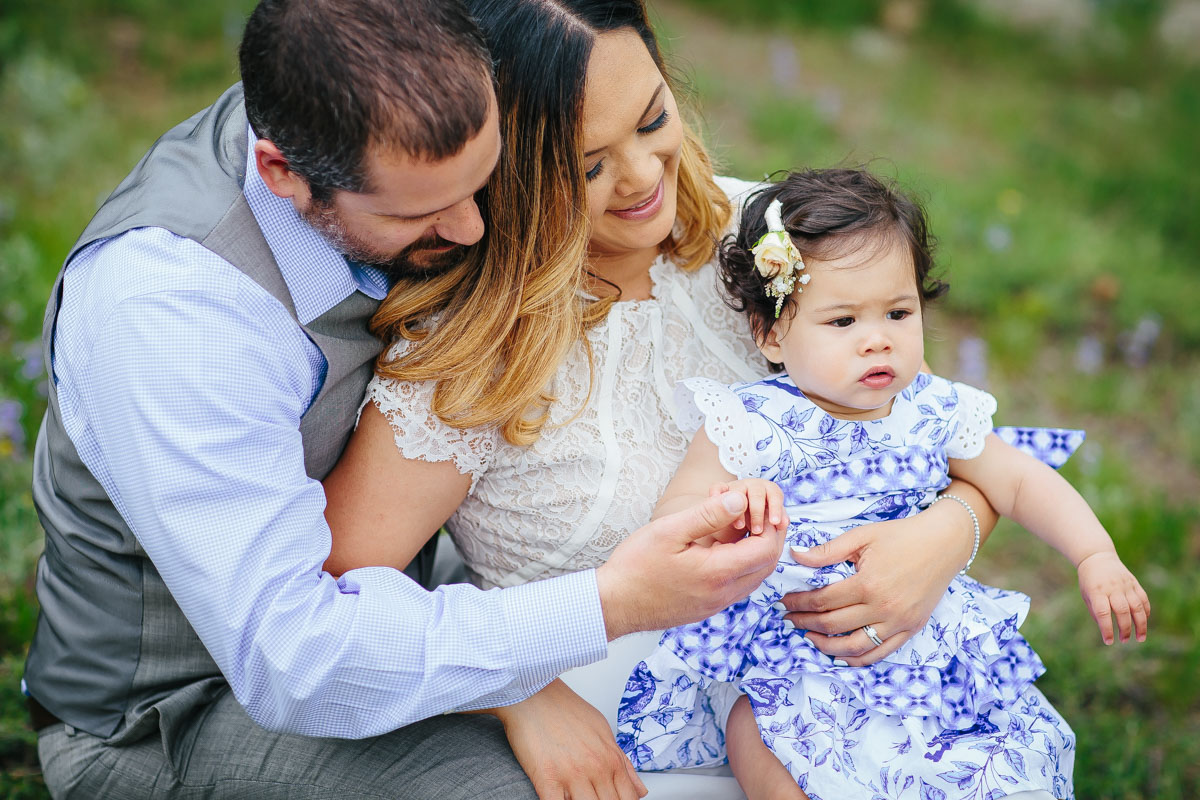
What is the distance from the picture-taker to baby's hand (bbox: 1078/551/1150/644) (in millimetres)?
1913

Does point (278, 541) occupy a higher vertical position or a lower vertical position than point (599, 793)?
higher

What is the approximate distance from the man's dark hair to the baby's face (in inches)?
29.6

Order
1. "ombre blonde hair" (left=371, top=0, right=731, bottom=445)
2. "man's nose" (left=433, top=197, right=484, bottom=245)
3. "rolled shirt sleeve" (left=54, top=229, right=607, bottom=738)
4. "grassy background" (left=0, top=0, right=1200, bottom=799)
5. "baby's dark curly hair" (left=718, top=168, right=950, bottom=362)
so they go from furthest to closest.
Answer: "grassy background" (left=0, top=0, right=1200, bottom=799)
"baby's dark curly hair" (left=718, top=168, right=950, bottom=362)
"ombre blonde hair" (left=371, top=0, right=731, bottom=445)
"man's nose" (left=433, top=197, right=484, bottom=245)
"rolled shirt sleeve" (left=54, top=229, right=607, bottom=738)

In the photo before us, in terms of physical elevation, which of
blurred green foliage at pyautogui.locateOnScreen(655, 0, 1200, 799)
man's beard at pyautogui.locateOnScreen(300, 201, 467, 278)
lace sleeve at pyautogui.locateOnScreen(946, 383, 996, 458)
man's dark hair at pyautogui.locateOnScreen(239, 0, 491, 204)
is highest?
man's dark hair at pyautogui.locateOnScreen(239, 0, 491, 204)

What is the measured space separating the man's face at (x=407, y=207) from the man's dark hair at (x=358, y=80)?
0.08 ft

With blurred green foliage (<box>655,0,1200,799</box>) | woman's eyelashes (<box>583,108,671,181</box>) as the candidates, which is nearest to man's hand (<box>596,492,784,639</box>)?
woman's eyelashes (<box>583,108,671,181</box>)

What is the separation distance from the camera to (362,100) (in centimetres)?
158

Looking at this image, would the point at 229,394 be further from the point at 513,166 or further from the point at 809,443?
the point at 809,443

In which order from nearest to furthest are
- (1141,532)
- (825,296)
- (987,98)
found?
(825,296), (1141,532), (987,98)

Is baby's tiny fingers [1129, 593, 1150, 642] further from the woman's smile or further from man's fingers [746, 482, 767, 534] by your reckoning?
the woman's smile

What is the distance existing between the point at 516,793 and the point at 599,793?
0.15 m

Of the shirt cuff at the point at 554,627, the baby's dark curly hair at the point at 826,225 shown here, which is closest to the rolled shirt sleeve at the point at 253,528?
the shirt cuff at the point at 554,627

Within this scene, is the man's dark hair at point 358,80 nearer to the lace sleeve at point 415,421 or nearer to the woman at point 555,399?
the woman at point 555,399

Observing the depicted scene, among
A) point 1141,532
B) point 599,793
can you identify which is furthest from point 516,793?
point 1141,532
